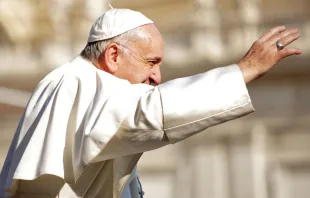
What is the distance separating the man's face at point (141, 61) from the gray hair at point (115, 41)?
0.4 inches

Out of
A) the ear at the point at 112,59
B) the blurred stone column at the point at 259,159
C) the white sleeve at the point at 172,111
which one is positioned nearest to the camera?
the white sleeve at the point at 172,111

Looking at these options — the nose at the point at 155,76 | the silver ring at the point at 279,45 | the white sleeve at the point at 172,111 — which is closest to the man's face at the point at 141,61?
the nose at the point at 155,76

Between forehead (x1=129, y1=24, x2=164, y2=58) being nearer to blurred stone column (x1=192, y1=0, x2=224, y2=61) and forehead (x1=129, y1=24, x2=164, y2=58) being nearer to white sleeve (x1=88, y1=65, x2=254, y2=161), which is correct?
white sleeve (x1=88, y1=65, x2=254, y2=161)

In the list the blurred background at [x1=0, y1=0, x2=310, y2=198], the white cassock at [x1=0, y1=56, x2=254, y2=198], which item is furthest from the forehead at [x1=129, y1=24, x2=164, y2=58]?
the blurred background at [x1=0, y1=0, x2=310, y2=198]

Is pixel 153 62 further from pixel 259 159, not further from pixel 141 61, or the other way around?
pixel 259 159

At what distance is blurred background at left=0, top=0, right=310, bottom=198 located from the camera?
583cm

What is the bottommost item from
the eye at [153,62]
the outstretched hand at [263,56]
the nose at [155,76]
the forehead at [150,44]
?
the nose at [155,76]

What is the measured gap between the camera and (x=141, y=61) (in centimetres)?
178

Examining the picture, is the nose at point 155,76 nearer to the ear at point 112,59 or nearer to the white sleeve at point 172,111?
the ear at point 112,59

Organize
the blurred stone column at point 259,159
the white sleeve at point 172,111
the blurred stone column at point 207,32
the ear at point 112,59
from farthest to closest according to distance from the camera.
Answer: the blurred stone column at point 207,32 → the blurred stone column at point 259,159 → the ear at point 112,59 → the white sleeve at point 172,111

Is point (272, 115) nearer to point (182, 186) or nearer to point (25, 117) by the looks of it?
point (182, 186)

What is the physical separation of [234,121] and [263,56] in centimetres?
449

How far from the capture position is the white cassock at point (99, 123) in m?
1.48

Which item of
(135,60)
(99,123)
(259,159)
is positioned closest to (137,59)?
(135,60)
